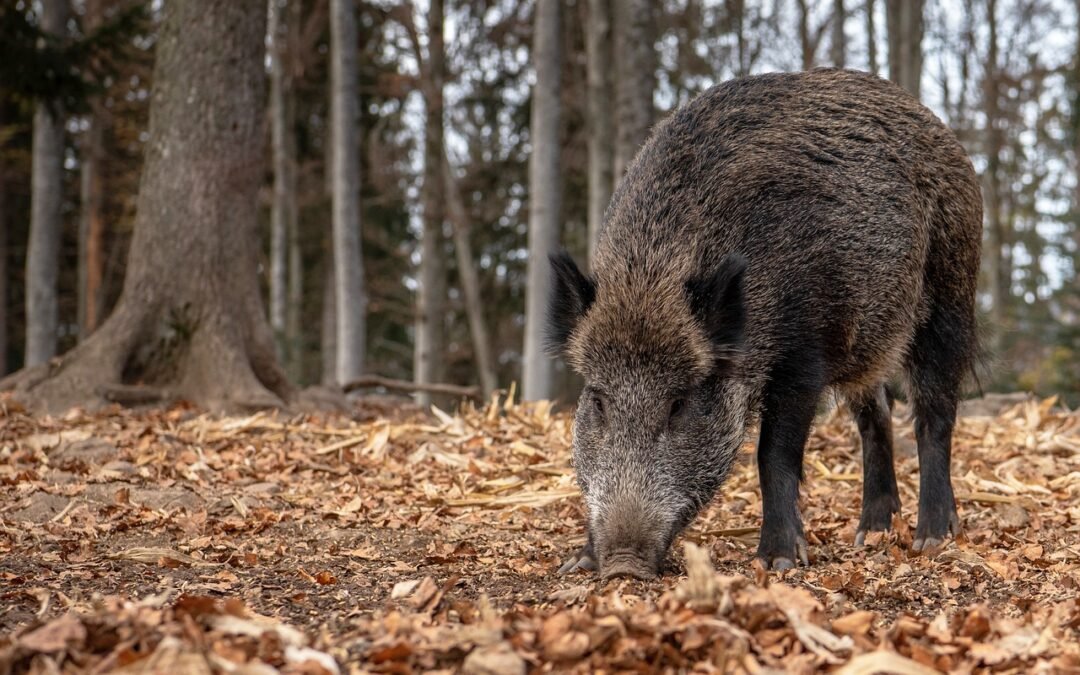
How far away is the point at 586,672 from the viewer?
2.60m

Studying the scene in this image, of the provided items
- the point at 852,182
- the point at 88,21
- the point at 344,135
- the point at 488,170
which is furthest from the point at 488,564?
the point at 88,21

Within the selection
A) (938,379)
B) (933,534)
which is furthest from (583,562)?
(938,379)

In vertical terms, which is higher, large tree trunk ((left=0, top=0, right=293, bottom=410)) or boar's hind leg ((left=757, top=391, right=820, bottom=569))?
large tree trunk ((left=0, top=0, right=293, bottom=410))

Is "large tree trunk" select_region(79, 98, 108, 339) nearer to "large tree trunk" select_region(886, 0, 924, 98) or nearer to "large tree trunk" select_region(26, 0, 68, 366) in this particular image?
"large tree trunk" select_region(26, 0, 68, 366)

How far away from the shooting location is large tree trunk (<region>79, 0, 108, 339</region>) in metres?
21.5

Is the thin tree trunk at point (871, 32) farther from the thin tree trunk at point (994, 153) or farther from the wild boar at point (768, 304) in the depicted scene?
the wild boar at point (768, 304)

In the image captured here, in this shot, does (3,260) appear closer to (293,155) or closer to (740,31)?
(293,155)

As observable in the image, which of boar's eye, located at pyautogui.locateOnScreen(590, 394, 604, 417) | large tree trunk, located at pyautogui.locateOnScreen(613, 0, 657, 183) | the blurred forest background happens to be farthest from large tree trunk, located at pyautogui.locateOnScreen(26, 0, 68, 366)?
boar's eye, located at pyautogui.locateOnScreen(590, 394, 604, 417)

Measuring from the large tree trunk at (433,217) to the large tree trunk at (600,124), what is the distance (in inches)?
158

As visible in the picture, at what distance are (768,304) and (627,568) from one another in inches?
58.4

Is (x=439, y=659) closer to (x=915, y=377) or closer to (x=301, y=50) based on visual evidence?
(x=915, y=377)

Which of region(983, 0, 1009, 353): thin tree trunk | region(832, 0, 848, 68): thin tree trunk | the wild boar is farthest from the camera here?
region(983, 0, 1009, 353): thin tree trunk

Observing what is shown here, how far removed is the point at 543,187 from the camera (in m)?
11.7

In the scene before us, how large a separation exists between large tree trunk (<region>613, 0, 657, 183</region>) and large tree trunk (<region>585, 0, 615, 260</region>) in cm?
115
